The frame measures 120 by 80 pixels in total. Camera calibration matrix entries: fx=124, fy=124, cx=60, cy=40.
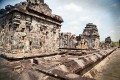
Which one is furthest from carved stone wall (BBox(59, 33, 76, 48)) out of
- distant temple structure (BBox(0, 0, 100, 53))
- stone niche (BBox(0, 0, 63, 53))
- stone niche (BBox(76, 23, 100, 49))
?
stone niche (BBox(0, 0, 63, 53))

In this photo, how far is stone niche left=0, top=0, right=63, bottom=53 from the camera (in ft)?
29.8

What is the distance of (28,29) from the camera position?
10.1 meters

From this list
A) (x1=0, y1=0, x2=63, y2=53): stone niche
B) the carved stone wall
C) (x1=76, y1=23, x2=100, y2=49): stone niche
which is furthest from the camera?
(x1=76, y1=23, x2=100, y2=49): stone niche

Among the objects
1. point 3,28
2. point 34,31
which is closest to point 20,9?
point 34,31

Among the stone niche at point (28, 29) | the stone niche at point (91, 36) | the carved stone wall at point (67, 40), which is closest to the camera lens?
the stone niche at point (28, 29)

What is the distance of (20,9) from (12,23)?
120 centimetres

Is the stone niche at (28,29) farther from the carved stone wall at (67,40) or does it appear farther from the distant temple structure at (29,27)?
the carved stone wall at (67,40)

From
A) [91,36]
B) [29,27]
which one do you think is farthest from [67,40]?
[29,27]

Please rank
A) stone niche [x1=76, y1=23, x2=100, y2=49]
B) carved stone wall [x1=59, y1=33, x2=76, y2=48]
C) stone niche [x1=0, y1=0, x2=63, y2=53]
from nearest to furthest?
stone niche [x1=0, y1=0, x2=63, y2=53] → carved stone wall [x1=59, y1=33, x2=76, y2=48] → stone niche [x1=76, y1=23, x2=100, y2=49]

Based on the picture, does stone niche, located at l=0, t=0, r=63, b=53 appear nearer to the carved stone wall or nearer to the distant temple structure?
the distant temple structure

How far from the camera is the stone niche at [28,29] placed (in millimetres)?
9078

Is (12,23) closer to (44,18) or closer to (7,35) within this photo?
(7,35)

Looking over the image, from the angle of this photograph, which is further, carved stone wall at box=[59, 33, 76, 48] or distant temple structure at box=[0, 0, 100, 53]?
carved stone wall at box=[59, 33, 76, 48]

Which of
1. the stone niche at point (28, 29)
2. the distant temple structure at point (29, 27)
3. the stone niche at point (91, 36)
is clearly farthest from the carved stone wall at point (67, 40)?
the stone niche at point (28, 29)
